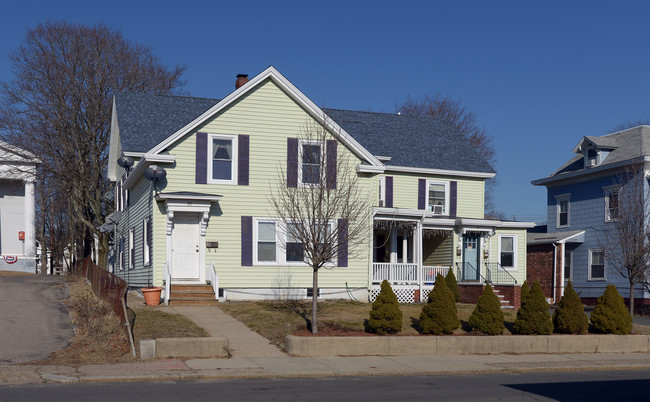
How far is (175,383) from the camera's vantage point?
12469 millimetres

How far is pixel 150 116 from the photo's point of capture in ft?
90.0

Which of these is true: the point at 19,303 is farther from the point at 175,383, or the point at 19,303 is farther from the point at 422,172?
the point at 422,172

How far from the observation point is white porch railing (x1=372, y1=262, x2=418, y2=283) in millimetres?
26422

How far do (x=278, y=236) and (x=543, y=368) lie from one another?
11173mm

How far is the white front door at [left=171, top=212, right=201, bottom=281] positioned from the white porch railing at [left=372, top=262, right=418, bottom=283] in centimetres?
671

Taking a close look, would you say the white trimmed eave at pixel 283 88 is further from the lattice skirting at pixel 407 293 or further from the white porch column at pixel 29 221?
the white porch column at pixel 29 221

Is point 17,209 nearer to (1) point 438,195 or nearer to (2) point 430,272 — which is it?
(1) point 438,195

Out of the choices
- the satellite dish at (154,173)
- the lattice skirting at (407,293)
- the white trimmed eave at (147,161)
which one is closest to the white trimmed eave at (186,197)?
the satellite dish at (154,173)

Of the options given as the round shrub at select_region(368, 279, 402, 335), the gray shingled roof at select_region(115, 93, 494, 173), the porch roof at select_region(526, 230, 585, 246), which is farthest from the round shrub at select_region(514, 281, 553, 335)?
the porch roof at select_region(526, 230, 585, 246)

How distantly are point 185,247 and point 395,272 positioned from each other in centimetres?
808

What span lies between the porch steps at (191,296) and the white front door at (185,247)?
27.2 inches

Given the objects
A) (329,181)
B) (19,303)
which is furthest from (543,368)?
(19,303)

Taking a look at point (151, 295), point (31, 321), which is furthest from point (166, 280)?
point (31, 321)

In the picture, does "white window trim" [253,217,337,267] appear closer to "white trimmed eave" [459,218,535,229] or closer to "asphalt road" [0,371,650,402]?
"white trimmed eave" [459,218,535,229]
